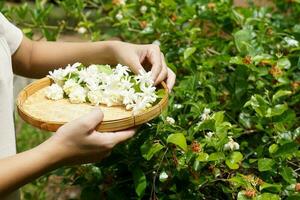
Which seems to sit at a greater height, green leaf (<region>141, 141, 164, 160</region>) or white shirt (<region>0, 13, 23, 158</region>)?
white shirt (<region>0, 13, 23, 158</region>)

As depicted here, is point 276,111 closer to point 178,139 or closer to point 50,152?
point 178,139

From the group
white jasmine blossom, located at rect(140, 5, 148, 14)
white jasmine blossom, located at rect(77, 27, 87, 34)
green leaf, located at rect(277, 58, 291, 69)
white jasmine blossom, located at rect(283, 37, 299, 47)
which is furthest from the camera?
white jasmine blossom, located at rect(77, 27, 87, 34)

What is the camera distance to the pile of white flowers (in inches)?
50.4

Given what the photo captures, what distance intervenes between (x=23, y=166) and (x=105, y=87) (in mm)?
298

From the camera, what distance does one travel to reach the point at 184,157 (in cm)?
146

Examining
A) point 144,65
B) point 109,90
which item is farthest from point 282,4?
point 109,90

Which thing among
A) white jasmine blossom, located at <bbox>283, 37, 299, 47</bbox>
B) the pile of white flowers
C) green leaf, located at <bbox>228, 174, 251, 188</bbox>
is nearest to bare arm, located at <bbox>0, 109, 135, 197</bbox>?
the pile of white flowers

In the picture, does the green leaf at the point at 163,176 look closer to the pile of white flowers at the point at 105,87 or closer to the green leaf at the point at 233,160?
the green leaf at the point at 233,160

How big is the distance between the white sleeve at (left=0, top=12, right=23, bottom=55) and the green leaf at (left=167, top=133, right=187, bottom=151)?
50cm

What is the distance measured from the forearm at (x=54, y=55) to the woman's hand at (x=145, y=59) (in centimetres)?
4

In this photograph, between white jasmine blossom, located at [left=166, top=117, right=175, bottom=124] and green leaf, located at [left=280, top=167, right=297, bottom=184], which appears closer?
green leaf, located at [left=280, top=167, right=297, bottom=184]

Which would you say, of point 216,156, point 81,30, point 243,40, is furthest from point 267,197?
point 81,30

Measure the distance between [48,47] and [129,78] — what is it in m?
0.34

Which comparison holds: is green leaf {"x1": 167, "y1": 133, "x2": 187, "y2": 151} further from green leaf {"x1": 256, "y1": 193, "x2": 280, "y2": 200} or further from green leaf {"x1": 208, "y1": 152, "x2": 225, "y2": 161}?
green leaf {"x1": 256, "y1": 193, "x2": 280, "y2": 200}
